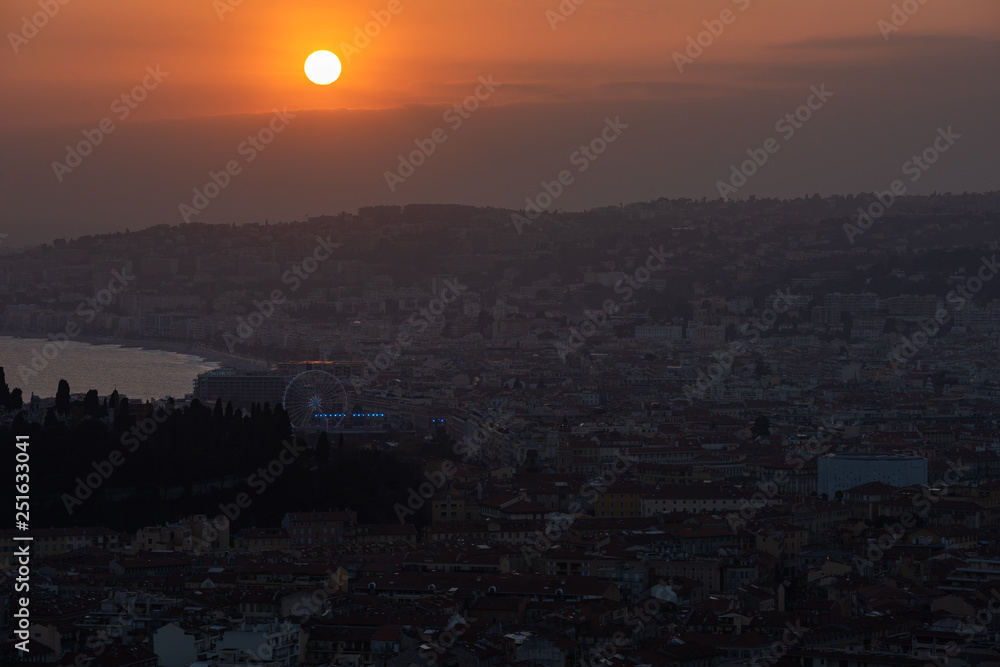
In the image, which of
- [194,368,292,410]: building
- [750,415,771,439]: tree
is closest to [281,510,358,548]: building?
[750,415,771,439]: tree

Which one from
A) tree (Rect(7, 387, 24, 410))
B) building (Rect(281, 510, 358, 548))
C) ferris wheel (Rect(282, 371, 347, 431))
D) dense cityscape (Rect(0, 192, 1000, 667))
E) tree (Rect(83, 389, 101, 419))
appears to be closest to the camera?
dense cityscape (Rect(0, 192, 1000, 667))

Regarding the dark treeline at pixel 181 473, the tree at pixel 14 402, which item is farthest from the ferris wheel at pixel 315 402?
the dark treeline at pixel 181 473

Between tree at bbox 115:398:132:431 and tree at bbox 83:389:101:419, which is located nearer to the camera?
tree at bbox 115:398:132:431

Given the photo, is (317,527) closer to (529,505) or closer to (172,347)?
(529,505)

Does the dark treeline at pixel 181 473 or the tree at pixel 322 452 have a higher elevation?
the tree at pixel 322 452

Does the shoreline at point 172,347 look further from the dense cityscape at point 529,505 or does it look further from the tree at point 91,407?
the tree at point 91,407

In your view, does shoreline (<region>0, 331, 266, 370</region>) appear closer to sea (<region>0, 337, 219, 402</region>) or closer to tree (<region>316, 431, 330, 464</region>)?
sea (<region>0, 337, 219, 402</region>)

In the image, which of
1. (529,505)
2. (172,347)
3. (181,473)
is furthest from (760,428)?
(172,347)
